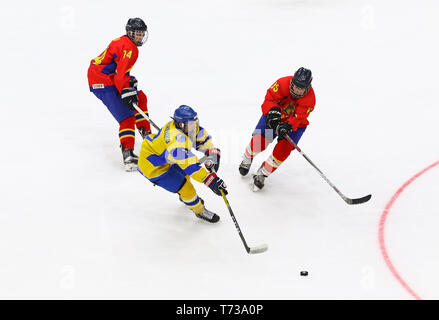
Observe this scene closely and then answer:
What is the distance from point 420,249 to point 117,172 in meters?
2.54

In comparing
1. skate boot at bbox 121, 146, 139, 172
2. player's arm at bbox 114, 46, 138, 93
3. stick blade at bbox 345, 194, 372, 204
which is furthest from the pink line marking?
player's arm at bbox 114, 46, 138, 93

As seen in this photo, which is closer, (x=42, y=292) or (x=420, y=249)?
(x=42, y=292)

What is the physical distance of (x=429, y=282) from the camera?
11.0ft

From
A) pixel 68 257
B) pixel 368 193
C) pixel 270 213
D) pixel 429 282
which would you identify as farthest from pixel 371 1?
pixel 68 257

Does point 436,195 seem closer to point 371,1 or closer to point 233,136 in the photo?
point 233,136

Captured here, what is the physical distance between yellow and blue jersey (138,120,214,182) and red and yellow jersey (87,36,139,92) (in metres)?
0.98

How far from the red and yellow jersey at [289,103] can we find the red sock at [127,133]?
1256mm

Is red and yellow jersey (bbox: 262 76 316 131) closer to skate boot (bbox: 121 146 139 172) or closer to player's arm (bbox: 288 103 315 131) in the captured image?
player's arm (bbox: 288 103 315 131)

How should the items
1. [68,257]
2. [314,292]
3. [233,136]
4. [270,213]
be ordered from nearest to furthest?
[314,292]
[68,257]
[270,213]
[233,136]

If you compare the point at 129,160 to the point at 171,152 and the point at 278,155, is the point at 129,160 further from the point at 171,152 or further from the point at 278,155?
the point at 278,155

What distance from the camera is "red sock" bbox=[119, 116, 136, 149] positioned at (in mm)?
4715

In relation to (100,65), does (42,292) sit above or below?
below

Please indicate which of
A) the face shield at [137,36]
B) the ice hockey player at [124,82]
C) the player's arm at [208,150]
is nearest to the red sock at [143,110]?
the ice hockey player at [124,82]

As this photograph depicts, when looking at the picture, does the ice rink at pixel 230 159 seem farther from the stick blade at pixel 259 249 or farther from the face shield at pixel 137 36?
the face shield at pixel 137 36
